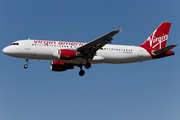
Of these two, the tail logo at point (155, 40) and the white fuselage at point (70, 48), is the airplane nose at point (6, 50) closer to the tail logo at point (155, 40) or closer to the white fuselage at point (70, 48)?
the white fuselage at point (70, 48)

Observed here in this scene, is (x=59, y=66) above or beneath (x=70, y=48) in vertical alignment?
beneath

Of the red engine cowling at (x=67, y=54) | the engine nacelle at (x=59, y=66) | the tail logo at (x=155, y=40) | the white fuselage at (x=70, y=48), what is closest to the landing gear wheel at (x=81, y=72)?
the engine nacelle at (x=59, y=66)

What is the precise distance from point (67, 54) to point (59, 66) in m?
6.62

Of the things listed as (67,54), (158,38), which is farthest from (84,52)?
(158,38)

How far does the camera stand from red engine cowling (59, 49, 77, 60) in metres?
39.2

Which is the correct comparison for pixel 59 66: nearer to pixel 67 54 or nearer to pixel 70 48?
pixel 70 48

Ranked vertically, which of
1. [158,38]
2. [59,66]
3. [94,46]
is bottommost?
[59,66]

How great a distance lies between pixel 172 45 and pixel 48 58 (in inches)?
663

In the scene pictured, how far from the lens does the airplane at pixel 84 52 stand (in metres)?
A: 39.8

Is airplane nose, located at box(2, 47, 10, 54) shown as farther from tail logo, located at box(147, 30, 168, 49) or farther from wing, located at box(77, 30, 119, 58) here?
tail logo, located at box(147, 30, 168, 49)

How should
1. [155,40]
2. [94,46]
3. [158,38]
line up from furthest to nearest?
1. [158,38]
2. [155,40]
3. [94,46]

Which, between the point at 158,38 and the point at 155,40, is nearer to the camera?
the point at 155,40

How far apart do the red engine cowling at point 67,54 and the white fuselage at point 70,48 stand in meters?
1.05

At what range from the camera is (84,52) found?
40.5 metres
